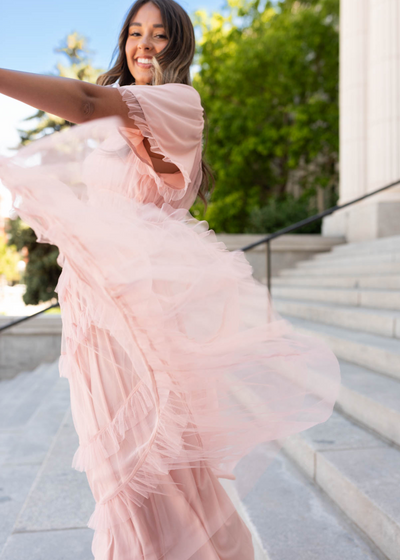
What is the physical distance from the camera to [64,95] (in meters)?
1.05

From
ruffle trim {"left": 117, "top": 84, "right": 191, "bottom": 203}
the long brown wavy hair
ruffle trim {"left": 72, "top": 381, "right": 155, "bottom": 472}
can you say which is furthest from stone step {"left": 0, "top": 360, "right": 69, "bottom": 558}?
the long brown wavy hair

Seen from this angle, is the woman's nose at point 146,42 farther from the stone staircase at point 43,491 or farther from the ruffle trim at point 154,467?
the stone staircase at point 43,491

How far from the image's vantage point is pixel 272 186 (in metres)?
18.0

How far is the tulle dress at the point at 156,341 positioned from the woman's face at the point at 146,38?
0.35 metres

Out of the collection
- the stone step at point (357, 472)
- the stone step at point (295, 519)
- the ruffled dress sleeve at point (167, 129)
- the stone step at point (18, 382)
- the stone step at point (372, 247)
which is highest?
the ruffled dress sleeve at point (167, 129)

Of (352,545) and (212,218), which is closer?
(352,545)

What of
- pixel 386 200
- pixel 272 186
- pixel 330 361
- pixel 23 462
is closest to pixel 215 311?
pixel 330 361

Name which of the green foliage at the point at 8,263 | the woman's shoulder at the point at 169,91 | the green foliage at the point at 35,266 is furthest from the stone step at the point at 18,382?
the green foliage at the point at 8,263

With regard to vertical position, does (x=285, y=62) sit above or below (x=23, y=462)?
above

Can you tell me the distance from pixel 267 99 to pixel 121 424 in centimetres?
1674

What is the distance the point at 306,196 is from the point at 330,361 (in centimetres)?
1565

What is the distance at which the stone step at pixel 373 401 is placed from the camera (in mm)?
2627

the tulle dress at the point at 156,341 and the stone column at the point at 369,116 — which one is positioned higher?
the stone column at the point at 369,116

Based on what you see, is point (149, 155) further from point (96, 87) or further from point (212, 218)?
point (212, 218)
